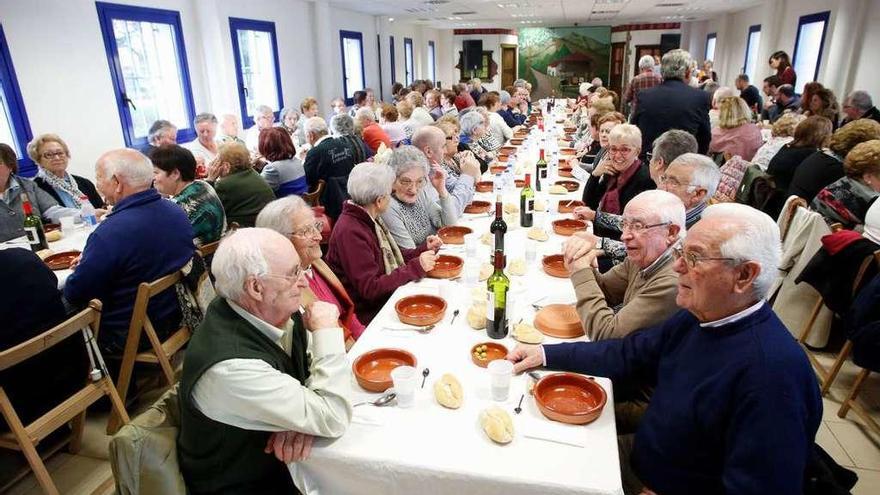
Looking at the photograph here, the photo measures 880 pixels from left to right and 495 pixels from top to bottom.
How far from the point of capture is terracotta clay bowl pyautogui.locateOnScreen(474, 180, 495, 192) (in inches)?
177

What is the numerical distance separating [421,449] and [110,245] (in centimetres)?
200

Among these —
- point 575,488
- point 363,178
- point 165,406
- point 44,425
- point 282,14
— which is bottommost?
point 44,425

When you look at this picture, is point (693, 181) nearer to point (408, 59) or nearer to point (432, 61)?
point (408, 59)

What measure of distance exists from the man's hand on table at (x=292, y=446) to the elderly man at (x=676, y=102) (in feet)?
14.2

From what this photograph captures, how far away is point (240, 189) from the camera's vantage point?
12.5 feet

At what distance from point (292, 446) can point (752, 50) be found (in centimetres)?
1630

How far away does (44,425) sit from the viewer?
204cm

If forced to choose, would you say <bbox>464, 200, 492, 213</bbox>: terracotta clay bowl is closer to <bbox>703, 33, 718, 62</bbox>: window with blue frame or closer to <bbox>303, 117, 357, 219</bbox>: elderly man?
<bbox>303, 117, 357, 219</bbox>: elderly man

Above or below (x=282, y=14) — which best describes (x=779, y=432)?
below

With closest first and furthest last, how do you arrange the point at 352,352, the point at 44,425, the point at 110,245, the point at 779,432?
the point at 779,432 → the point at 352,352 → the point at 44,425 → the point at 110,245

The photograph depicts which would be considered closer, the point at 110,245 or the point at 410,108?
the point at 110,245

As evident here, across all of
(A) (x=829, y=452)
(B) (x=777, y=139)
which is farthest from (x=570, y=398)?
(B) (x=777, y=139)

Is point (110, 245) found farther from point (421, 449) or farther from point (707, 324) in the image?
point (707, 324)

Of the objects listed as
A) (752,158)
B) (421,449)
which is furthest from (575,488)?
(752,158)
